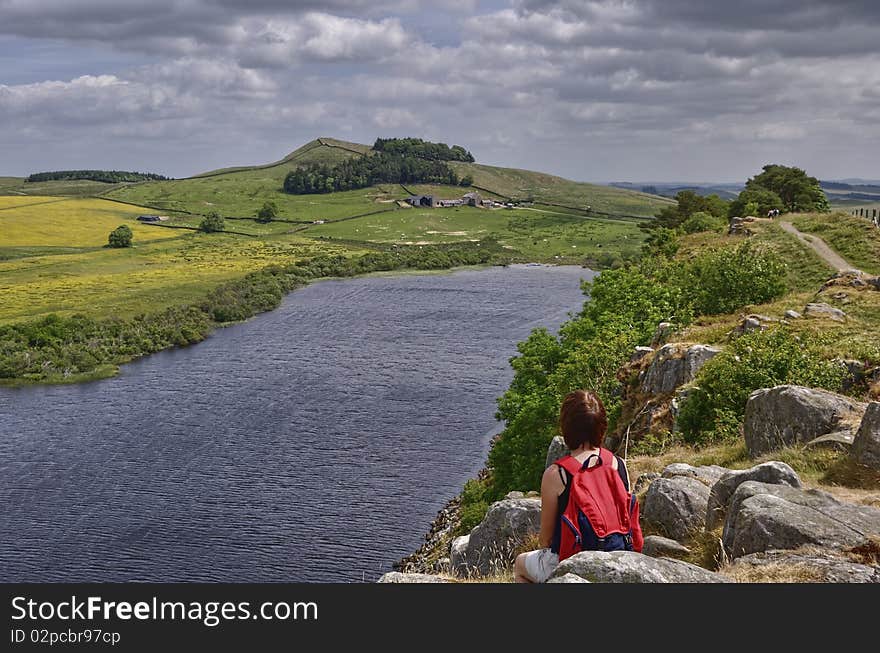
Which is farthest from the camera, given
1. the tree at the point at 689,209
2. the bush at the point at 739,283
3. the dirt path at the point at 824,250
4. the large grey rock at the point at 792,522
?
the tree at the point at 689,209

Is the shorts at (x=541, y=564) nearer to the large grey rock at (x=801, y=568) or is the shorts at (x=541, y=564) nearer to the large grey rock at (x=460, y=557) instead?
the large grey rock at (x=801, y=568)

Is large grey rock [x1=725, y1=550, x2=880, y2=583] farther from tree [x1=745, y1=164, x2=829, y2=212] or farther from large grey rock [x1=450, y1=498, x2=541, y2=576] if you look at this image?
tree [x1=745, y1=164, x2=829, y2=212]

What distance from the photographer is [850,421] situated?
55.8ft

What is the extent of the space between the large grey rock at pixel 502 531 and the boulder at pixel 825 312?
726 inches

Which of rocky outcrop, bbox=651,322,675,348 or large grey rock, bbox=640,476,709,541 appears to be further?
rocky outcrop, bbox=651,322,675,348

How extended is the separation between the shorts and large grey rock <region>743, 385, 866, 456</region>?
9.89 meters

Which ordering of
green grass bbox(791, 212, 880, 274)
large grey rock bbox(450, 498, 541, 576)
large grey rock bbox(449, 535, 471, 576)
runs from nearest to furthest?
large grey rock bbox(450, 498, 541, 576) < large grey rock bbox(449, 535, 471, 576) < green grass bbox(791, 212, 880, 274)

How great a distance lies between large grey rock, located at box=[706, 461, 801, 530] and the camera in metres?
13.0

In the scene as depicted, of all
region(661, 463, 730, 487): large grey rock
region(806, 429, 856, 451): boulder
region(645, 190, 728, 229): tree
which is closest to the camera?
region(806, 429, 856, 451): boulder

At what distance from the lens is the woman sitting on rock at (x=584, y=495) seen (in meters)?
9.02

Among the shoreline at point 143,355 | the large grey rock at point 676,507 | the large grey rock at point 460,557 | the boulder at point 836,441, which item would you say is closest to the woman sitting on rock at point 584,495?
the large grey rock at point 676,507

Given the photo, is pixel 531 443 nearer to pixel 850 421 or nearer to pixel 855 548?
pixel 850 421

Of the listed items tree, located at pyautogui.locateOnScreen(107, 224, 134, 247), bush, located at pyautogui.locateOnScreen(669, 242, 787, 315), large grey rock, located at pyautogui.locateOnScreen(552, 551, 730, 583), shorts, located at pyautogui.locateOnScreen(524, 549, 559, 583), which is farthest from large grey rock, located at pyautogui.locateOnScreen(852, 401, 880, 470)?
tree, located at pyautogui.locateOnScreen(107, 224, 134, 247)
